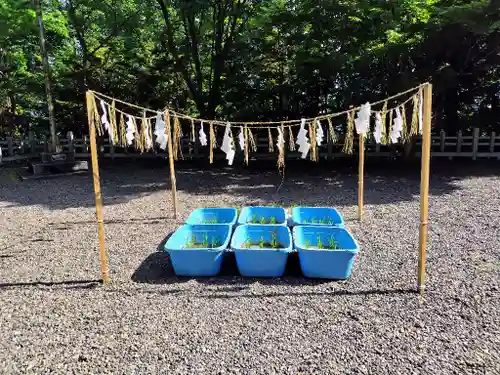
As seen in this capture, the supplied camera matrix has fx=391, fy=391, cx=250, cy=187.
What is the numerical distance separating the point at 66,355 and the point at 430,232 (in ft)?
13.6

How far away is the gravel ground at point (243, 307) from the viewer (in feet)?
7.95

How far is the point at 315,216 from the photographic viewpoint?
193 inches

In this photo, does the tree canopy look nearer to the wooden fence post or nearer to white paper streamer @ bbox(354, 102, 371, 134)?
the wooden fence post

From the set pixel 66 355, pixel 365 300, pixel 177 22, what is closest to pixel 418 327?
pixel 365 300

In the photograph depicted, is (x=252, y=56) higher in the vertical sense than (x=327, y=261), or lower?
higher

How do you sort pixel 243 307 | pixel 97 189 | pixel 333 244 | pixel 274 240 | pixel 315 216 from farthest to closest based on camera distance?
pixel 315 216 → pixel 274 240 → pixel 333 244 → pixel 97 189 → pixel 243 307

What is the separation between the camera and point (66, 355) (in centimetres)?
249

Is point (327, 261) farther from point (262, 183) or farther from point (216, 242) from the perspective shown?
point (262, 183)

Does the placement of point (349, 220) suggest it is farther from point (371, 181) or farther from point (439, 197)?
point (371, 181)

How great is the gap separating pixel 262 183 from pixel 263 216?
3.36m

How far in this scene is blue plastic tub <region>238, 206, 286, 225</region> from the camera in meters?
4.75

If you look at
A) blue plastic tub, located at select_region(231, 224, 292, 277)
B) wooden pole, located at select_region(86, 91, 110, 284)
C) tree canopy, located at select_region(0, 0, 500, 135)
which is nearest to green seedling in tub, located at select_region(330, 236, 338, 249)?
blue plastic tub, located at select_region(231, 224, 292, 277)

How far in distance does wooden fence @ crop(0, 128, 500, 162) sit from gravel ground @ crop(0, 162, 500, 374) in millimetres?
4796

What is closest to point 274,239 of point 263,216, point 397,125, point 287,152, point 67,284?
point 263,216
